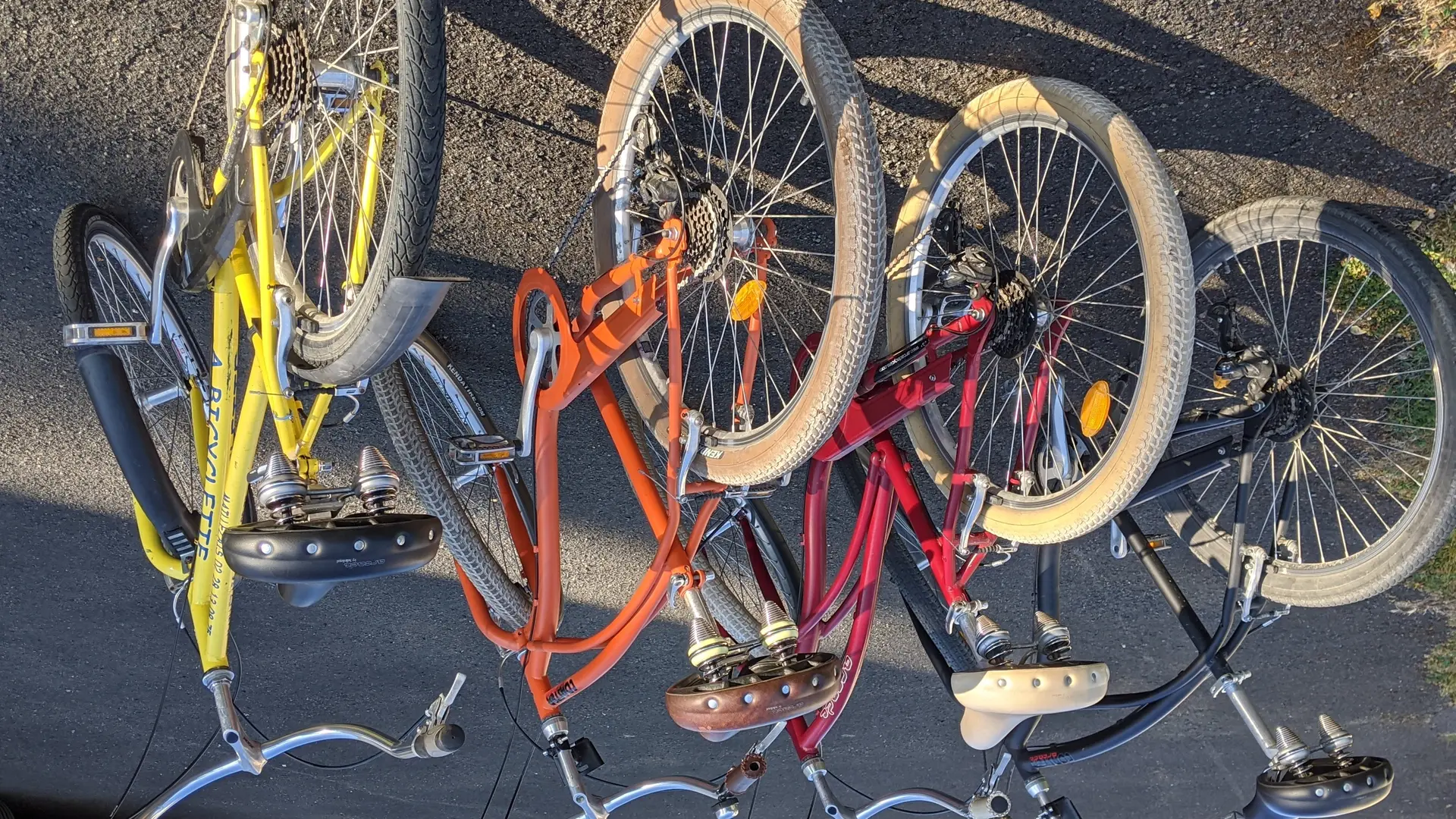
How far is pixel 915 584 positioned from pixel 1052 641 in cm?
31

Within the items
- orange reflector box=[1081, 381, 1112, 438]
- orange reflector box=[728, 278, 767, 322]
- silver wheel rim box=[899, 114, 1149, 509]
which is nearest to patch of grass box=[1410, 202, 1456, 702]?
silver wheel rim box=[899, 114, 1149, 509]

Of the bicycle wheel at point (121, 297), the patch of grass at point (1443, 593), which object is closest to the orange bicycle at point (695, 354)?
the bicycle wheel at point (121, 297)

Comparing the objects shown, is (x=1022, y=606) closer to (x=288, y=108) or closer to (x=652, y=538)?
(x=652, y=538)

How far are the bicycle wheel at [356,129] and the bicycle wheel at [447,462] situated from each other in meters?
0.27

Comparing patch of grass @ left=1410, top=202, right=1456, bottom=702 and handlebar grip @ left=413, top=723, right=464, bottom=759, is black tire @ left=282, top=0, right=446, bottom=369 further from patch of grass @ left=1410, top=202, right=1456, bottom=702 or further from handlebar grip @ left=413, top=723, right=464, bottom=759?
patch of grass @ left=1410, top=202, right=1456, bottom=702

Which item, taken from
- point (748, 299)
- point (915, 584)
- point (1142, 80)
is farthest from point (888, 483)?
point (1142, 80)

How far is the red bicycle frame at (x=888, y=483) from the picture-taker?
1603 mm

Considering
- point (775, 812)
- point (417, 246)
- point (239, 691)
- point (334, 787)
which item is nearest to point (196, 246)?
point (417, 246)

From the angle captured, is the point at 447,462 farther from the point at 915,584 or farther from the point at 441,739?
the point at 915,584

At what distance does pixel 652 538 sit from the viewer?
2.54 meters

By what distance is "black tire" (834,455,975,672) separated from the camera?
1.96m

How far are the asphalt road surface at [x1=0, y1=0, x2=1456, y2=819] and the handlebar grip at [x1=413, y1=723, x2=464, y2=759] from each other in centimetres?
65

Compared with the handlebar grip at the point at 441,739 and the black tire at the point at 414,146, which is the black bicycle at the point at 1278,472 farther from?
the black tire at the point at 414,146

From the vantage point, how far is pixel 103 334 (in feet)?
5.65
